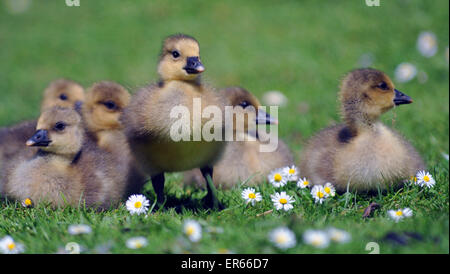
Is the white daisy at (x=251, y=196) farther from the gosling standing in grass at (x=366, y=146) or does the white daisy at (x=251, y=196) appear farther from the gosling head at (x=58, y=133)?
the gosling head at (x=58, y=133)

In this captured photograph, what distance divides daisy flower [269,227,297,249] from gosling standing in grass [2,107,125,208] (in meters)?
1.69

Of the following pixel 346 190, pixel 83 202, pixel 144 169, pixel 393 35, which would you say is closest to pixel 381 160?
pixel 346 190

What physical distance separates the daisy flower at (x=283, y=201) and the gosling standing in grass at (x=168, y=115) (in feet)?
1.49

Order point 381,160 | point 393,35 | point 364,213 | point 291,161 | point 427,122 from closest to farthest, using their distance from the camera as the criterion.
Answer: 1. point 364,213
2. point 381,160
3. point 291,161
4. point 427,122
5. point 393,35

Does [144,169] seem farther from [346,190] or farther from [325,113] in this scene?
[325,113]

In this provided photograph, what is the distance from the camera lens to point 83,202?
4012 millimetres

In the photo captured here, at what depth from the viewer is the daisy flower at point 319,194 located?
388 centimetres

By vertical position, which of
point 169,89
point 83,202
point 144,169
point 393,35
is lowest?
point 83,202

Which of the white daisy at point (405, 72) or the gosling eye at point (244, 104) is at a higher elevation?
the white daisy at point (405, 72)

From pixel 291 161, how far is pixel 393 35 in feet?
15.6

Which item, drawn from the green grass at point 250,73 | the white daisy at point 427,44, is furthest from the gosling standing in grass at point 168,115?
the white daisy at point 427,44

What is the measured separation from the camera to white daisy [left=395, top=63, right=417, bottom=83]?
298 inches
